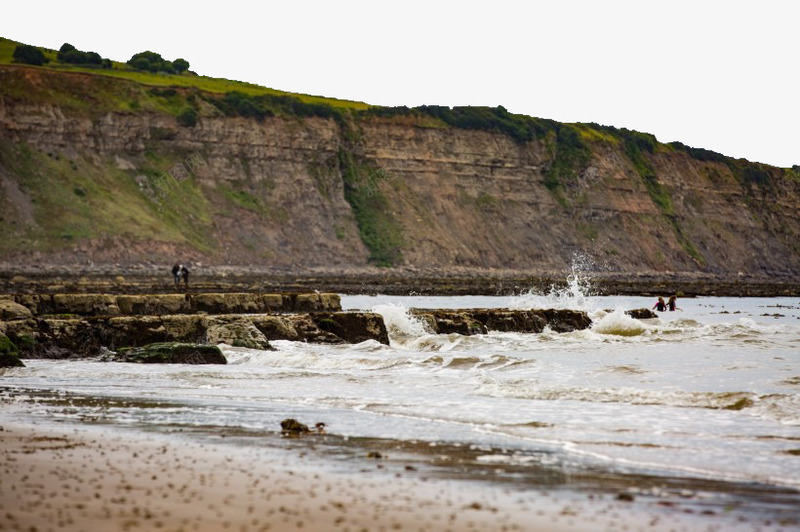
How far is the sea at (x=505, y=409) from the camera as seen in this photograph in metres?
10.4

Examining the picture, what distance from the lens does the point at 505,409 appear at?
15945 mm

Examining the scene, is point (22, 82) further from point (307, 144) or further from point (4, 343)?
point (4, 343)

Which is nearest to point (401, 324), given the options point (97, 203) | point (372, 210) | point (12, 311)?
point (12, 311)

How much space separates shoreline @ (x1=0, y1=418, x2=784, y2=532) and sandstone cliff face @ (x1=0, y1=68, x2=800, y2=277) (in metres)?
81.5

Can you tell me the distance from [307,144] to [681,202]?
5080cm

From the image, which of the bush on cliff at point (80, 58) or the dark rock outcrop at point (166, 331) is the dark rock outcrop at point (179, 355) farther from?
the bush on cliff at point (80, 58)

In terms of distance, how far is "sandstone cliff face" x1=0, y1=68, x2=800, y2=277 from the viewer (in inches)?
3836

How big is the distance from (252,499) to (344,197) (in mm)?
108103

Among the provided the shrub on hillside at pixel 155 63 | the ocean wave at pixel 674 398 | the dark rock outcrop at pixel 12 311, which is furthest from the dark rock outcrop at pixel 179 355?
the shrub on hillside at pixel 155 63

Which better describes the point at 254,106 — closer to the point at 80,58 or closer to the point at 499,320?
the point at 80,58

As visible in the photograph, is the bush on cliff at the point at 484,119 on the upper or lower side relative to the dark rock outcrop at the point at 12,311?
upper

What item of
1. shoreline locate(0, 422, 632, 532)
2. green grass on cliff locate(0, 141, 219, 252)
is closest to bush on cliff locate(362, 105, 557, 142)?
green grass on cliff locate(0, 141, 219, 252)

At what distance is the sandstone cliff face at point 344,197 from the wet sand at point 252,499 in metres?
81.6

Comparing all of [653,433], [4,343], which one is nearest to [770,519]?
[653,433]
